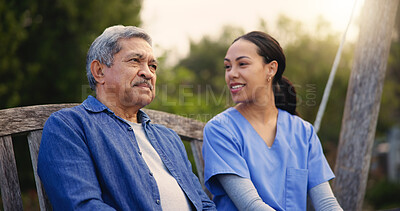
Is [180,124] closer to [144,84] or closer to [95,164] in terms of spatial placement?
[144,84]

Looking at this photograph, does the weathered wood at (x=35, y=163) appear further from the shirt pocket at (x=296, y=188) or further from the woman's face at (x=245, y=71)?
the shirt pocket at (x=296, y=188)

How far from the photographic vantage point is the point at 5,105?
5.39m

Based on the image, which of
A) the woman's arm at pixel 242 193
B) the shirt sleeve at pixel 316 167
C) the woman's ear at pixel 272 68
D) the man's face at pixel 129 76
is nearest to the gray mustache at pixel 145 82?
the man's face at pixel 129 76

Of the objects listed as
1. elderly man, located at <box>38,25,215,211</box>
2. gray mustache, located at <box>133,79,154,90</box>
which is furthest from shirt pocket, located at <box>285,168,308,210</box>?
gray mustache, located at <box>133,79,154,90</box>

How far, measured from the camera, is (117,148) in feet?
5.56

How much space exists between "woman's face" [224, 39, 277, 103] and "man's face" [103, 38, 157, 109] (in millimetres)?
499

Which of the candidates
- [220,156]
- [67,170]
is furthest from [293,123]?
[67,170]

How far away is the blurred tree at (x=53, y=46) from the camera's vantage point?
5586 millimetres

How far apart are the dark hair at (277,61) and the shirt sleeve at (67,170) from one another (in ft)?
3.70

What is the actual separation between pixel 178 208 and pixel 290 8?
1174 centimetres

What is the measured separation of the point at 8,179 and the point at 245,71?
1.29 m

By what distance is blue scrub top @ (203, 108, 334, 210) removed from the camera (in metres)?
2.04

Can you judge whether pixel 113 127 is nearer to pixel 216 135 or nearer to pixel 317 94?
pixel 216 135

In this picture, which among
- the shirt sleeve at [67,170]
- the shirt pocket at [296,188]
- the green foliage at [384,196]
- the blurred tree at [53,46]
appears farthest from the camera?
the green foliage at [384,196]
